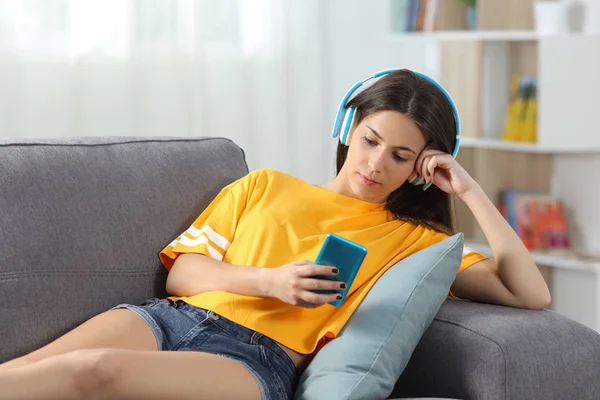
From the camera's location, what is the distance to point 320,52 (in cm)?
403

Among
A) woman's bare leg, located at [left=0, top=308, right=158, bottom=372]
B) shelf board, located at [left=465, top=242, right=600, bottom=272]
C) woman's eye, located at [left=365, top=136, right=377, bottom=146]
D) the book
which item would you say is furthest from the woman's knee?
the book

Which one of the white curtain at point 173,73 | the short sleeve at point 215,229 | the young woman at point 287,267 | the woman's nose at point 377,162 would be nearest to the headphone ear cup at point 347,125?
the young woman at point 287,267

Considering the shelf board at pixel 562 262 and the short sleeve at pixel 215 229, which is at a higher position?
the short sleeve at pixel 215 229

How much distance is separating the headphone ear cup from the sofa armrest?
440 mm

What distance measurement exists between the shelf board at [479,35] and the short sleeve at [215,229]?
183 centimetres

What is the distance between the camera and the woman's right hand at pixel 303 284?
1.50m

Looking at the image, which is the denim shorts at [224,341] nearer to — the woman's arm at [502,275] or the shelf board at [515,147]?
the woman's arm at [502,275]

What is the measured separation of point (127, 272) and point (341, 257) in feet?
1.64

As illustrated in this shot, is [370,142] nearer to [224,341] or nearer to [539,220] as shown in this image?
[224,341]

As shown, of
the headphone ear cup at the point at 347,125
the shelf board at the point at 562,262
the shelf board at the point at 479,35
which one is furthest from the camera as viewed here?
A: the shelf board at the point at 479,35

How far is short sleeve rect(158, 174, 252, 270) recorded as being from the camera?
1.78 m

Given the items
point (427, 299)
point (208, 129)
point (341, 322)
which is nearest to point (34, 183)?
point (341, 322)

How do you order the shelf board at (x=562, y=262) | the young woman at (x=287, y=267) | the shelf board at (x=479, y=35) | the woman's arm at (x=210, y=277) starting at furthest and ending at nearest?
1. the shelf board at (x=479, y=35)
2. the shelf board at (x=562, y=262)
3. the woman's arm at (x=210, y=277)
4. the young woman at (x=287, y=267)

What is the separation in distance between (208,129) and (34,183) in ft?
6.66
